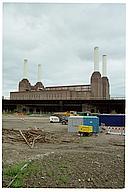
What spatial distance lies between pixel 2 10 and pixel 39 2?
0.16 m

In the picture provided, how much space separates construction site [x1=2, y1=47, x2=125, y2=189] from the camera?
2516 mm

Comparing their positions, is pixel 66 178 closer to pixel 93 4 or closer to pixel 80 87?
pixel 93 4

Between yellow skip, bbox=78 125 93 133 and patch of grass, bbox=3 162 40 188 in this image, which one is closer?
patch of grass, bbox=3 162 40 188

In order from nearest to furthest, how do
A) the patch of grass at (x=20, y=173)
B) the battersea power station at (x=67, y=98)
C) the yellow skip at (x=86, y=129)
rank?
the patch of grass at (x=20, y=173) < the yellow skip at (x=86, y=129) < the battersea power station at (x=67, y=98)

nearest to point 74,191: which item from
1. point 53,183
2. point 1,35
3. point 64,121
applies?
point 1,35

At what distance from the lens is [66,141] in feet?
23.1

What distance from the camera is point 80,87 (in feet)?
84.2

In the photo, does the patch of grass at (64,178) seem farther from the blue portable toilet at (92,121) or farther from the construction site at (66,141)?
the blue portable toilet at (92,121)

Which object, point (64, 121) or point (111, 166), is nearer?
point (111, 166)

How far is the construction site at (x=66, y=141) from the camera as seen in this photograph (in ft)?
8.25

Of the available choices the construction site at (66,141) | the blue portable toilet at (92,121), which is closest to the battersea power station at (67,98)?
the construction site at (66,141)

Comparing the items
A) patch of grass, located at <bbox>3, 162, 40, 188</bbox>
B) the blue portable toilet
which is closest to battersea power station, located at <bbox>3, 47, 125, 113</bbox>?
the blue portable toilet

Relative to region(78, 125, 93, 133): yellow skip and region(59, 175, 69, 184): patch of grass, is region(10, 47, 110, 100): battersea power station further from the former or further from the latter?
region(59, 175, 69, 184): patch of grass

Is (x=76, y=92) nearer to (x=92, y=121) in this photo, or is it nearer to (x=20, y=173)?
(x=92, y=121)
